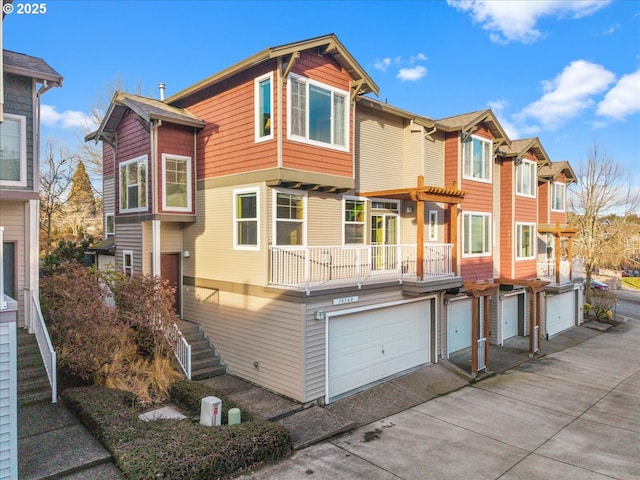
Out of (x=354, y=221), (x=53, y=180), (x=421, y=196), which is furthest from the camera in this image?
(x=53, y=180)

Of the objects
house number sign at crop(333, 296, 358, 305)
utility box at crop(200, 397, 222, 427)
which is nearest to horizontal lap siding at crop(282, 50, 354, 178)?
house number sign at crop(333, 296, 358, 305)

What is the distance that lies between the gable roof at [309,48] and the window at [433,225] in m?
5.09

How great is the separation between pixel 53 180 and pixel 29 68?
58.1 feet

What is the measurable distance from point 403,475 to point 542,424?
4.52 metres

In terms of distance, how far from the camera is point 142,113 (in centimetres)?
1167

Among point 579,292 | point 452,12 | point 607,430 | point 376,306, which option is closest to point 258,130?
point 376,306

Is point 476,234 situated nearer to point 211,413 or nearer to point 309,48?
point 309,48

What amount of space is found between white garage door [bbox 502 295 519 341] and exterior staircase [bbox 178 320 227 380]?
13.0m

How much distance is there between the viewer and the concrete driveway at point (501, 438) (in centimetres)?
725

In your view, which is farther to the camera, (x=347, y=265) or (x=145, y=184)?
(x=145, y=184)

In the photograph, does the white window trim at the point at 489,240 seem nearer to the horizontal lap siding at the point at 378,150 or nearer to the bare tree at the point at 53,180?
the horizontal lap siding at the point at 378,150

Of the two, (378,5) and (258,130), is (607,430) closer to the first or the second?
(258,130)

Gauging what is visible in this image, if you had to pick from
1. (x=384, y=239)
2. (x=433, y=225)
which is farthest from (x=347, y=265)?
(x=433, y=225)

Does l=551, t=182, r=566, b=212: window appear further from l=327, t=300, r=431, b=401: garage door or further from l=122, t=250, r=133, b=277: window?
l=122, t=250, r=133, b=277: window
